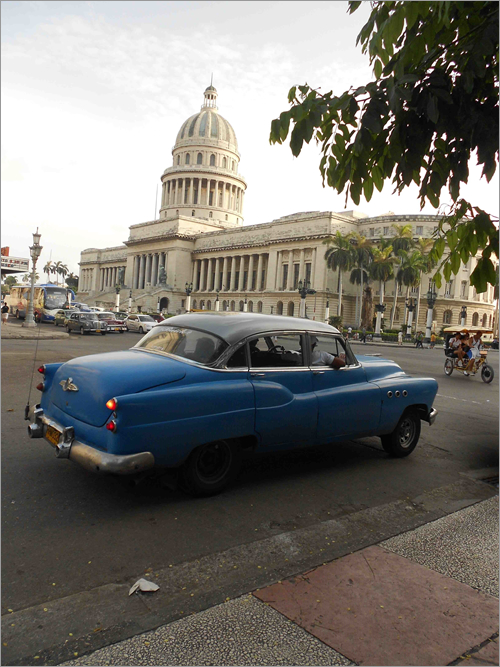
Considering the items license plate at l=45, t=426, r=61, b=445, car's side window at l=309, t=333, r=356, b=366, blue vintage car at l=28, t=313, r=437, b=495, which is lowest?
license plate at l=45, t=426, r=61, b=445

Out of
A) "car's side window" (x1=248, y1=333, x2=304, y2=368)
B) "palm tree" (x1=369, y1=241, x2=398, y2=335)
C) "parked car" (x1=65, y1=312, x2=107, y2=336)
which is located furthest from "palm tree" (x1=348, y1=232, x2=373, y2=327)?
"car's side window" (x1=248, y1=333, x2=304, y2=368)

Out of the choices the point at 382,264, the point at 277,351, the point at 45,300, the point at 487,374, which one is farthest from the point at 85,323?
the point at 382,264

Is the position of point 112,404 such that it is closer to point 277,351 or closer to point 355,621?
point 277,351

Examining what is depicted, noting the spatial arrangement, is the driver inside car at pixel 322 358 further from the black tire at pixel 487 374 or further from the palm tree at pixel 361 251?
the palm tree at pixel 361 251

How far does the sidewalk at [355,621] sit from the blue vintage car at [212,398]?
4.54 ft

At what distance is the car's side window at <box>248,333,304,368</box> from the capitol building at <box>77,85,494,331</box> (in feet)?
178

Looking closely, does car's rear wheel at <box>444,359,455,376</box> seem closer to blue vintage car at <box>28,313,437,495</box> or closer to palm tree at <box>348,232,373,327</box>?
blue vintage car at <box>28,313,437,495</box>

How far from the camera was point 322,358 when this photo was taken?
5.87m

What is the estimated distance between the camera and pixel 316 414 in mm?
5445

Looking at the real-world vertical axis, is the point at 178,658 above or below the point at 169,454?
below

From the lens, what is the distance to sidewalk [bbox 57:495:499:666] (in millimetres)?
2697

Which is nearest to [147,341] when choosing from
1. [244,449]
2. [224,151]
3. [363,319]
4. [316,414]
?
[244,449]

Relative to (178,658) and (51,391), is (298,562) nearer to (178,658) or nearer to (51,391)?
(178,658)

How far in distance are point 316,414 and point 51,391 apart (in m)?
2.72
